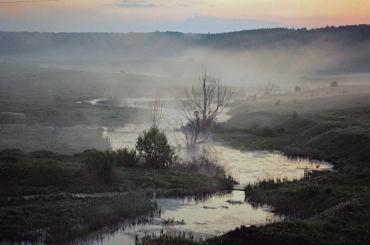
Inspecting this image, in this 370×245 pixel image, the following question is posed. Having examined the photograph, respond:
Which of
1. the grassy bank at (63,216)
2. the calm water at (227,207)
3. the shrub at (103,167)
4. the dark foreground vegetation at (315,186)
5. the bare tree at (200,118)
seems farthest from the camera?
the bare tree at (200,118)

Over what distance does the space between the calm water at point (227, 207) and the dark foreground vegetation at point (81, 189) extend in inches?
42.1

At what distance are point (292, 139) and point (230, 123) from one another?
14.3m

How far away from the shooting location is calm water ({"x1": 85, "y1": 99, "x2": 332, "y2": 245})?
2294 centimetres

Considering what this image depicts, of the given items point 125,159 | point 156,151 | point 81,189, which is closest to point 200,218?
point 81,189

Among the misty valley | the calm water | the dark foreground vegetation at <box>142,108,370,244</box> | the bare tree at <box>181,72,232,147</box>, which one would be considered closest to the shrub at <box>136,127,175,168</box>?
the misty valley

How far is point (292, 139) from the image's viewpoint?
5119cm

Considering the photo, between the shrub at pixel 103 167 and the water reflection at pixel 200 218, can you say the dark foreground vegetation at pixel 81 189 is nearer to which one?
the shrub at pixel 103 167

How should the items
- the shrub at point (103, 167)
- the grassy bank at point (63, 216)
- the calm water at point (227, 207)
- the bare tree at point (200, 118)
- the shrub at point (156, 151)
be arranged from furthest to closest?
the bare tree at point (200, 118) → the shrub at point (156, 151) → the shrub at point (103, 167) → the calm water at point (227, 207) → the grassy bank at point (63, 216)

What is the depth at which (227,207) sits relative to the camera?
2731 cm

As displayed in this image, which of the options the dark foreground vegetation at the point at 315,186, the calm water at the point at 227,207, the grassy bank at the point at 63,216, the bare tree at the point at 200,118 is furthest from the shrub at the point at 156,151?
the bare tree at the point at 200,118

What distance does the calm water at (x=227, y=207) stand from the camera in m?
22.9

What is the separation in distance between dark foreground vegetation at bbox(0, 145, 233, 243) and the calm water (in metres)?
1.07

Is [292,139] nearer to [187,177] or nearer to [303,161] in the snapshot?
[303,161]

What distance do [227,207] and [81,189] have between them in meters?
7.32
